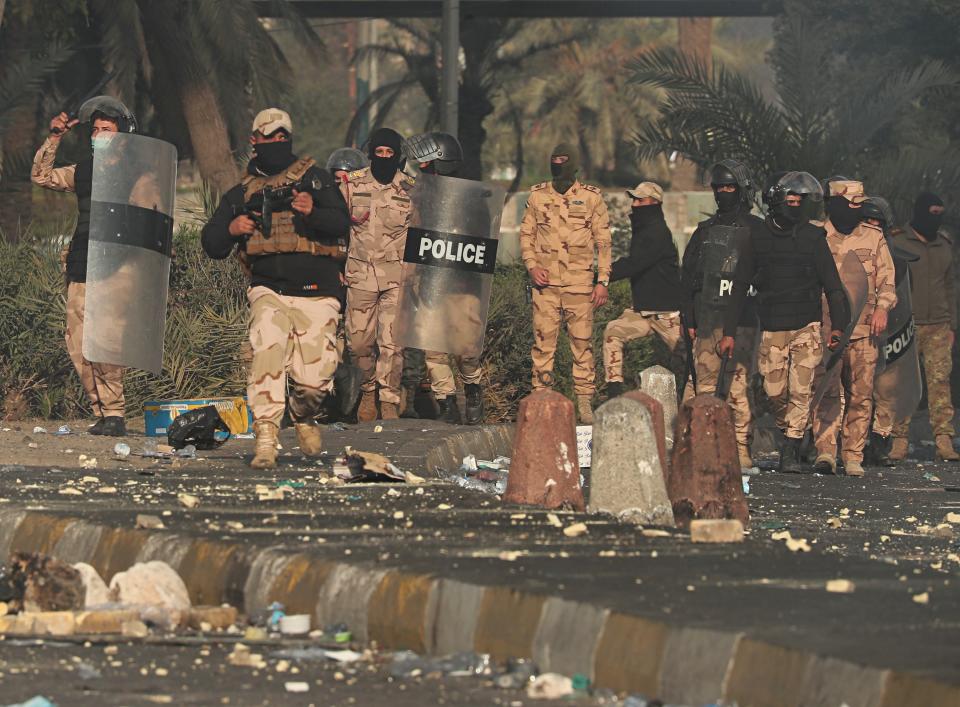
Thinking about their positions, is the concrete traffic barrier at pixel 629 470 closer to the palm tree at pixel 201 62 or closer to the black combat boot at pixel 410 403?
the black combat boot at pixel 410 403

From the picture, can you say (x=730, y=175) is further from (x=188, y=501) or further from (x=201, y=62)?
(x=201, y=62)

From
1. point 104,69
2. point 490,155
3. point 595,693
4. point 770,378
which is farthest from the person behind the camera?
point 490,155

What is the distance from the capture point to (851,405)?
13.7 m

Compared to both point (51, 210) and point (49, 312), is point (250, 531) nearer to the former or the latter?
point (49, 312)

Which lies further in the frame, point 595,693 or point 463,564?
point 463,564

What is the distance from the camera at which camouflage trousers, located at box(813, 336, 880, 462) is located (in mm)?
13469

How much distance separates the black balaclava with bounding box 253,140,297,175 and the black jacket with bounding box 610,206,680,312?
13.0 feet

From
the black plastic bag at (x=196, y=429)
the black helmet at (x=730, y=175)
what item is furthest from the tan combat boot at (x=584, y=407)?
the black plastic bag at (x=196, y=429)

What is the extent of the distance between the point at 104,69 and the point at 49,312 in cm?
969

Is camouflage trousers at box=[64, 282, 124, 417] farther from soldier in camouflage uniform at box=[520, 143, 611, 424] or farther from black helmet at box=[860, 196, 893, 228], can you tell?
black helmet at box=[860, 196, 893, 228]

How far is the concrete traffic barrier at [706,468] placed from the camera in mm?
8773

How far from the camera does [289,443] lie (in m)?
11.9

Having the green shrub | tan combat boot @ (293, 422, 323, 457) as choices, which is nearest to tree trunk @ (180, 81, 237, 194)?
the green shrub

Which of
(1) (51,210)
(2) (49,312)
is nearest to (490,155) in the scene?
(1) (51,210)
